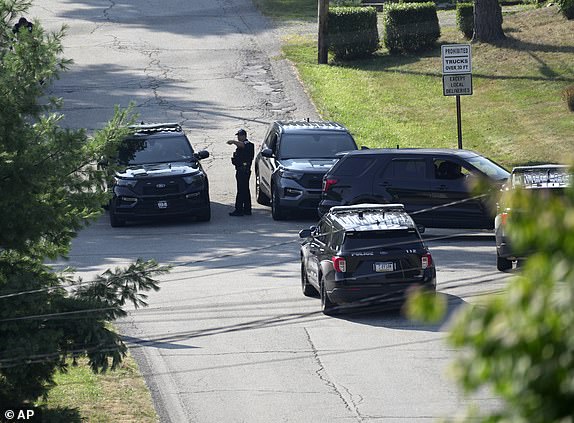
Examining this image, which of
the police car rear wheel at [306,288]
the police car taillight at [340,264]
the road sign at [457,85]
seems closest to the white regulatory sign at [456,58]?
the road sign at [457,85]

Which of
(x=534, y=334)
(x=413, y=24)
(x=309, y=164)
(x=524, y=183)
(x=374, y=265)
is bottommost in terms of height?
(x=374, y=265)

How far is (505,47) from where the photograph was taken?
35.5 meters

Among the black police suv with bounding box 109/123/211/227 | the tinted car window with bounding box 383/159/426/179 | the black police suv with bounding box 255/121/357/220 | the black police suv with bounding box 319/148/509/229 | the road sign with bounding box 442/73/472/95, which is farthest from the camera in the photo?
the road sign with bounding box 442/73/472/95

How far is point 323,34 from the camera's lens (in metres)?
37.2

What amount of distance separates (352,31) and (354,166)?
636 inches

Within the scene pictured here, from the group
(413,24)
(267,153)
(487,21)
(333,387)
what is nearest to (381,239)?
(333,387)

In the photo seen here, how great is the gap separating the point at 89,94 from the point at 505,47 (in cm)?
1351

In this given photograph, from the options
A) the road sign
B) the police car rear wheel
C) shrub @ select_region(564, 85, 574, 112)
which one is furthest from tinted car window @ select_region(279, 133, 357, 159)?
shrub @ select_region(564, 85, 574, 112)

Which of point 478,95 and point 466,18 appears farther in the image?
point 466,18

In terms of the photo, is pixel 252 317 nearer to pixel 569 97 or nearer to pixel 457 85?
pixel 457 85

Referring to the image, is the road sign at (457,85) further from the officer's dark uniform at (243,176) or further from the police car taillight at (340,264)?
the police car taillight at (340,264)

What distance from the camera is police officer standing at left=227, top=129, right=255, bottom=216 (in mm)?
24375

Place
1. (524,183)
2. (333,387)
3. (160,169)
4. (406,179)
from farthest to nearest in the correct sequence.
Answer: (160,169)
(406,179)
(524,183)
(333,387)

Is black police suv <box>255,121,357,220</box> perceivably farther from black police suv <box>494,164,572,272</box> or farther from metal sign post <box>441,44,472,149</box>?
black police suv <box>494,164,572,272</box>
